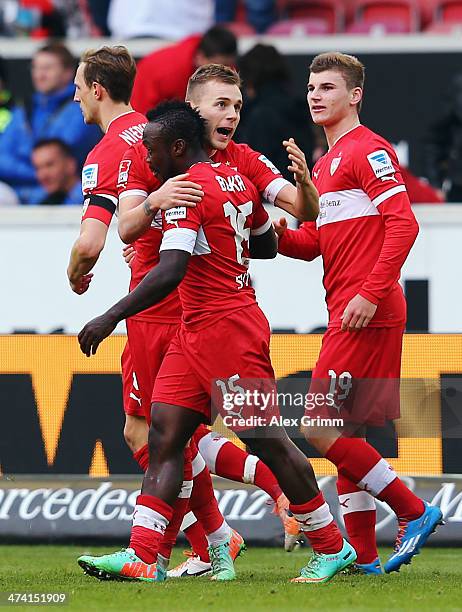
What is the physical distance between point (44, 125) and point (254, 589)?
700cm

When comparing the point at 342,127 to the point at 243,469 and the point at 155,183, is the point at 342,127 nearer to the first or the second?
the point at 155,183

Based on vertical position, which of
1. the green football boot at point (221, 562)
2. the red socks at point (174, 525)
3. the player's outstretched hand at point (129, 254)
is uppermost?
the player's outstretched hand at point (129, 254)

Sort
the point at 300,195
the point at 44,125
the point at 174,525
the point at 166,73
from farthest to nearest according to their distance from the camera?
the point at 44,125, the point at 166,73, the point at 174,525, the point at 300,195

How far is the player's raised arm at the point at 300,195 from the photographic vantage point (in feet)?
20.6

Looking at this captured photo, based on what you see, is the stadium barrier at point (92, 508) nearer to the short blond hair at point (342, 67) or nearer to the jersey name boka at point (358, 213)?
the jersey name boka at point (358, 213)

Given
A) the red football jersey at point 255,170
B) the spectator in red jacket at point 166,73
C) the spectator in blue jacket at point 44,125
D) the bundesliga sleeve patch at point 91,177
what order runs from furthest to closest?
the spectator in blue jacket at point 44,125 < the spectator in red jacket at point 166,73 < the bundesliga sleeve patch at point 91,177 < the red football jersey at point 255,170

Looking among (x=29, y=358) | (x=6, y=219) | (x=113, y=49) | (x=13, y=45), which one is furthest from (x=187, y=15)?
(x=113, y=49)

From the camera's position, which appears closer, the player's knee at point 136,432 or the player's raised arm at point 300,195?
the player's raised arm at point 300,195

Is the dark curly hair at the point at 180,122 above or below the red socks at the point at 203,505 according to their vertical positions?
above

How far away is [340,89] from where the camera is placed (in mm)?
6852

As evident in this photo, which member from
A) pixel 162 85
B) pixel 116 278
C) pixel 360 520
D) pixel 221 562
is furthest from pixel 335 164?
pixel 162 85

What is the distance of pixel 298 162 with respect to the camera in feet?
20.5

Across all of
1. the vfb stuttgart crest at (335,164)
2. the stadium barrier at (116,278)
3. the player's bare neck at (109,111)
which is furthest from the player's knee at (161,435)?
the stadium barrier at (116,278)

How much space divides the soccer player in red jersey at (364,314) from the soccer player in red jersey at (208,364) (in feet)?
1.54
